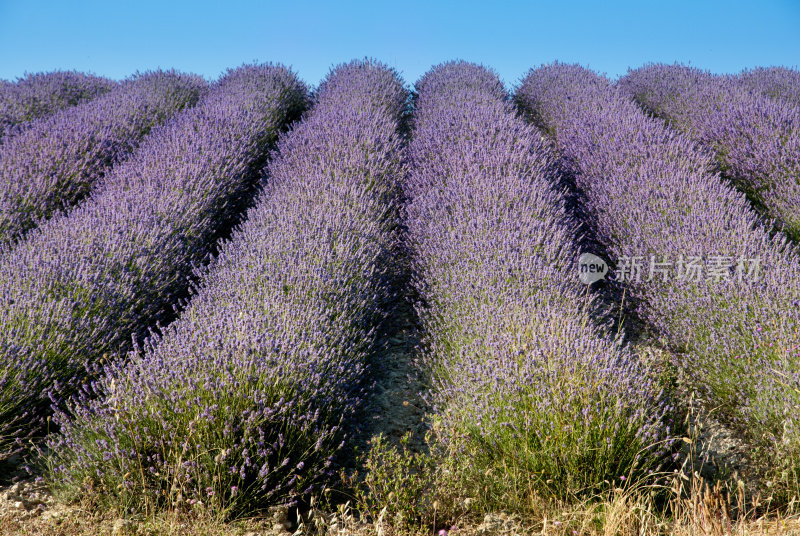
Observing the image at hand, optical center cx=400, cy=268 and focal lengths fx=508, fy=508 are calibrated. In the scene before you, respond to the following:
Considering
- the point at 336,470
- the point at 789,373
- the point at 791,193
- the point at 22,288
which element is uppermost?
the point at 791,193

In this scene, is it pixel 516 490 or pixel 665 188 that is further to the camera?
pixel 665 188

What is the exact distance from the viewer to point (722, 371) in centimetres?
244

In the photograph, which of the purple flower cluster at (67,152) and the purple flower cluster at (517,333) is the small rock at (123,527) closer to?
the purple flower cluster at (517,333)

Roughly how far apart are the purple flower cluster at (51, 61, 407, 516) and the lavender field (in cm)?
2

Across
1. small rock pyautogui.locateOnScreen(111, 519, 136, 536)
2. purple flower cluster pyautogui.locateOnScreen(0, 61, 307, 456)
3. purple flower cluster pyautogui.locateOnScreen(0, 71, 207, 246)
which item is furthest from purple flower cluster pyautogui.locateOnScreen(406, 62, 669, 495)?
purple flower cluster pyautogui.locateOnScreen(0, 71, 207, 246)

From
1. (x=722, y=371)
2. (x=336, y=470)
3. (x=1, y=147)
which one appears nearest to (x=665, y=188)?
(x=722, y=371)

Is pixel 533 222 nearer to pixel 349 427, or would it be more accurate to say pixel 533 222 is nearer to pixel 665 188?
pixel 665 188

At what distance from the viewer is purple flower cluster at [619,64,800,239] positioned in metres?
4.19

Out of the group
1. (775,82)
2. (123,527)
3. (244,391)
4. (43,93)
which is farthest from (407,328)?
(775,82)

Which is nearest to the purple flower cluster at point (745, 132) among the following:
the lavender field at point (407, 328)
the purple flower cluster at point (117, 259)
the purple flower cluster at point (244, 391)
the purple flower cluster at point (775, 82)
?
the lavender field at point (407, 328)

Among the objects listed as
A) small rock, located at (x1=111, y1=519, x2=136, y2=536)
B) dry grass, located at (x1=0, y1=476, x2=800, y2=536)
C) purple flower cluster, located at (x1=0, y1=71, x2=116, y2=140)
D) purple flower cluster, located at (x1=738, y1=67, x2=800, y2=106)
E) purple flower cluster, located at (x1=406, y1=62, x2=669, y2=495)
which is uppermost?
purple flower cluster, located at (x1=738, y1=67, x2=800, y2=106)

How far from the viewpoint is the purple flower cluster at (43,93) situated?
242 inches

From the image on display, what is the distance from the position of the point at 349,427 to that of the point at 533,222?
5.78 ft

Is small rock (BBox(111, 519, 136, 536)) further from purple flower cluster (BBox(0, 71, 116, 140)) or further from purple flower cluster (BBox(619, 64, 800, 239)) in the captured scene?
purple flower cluster (BBox(0, 71, 116, 140))
